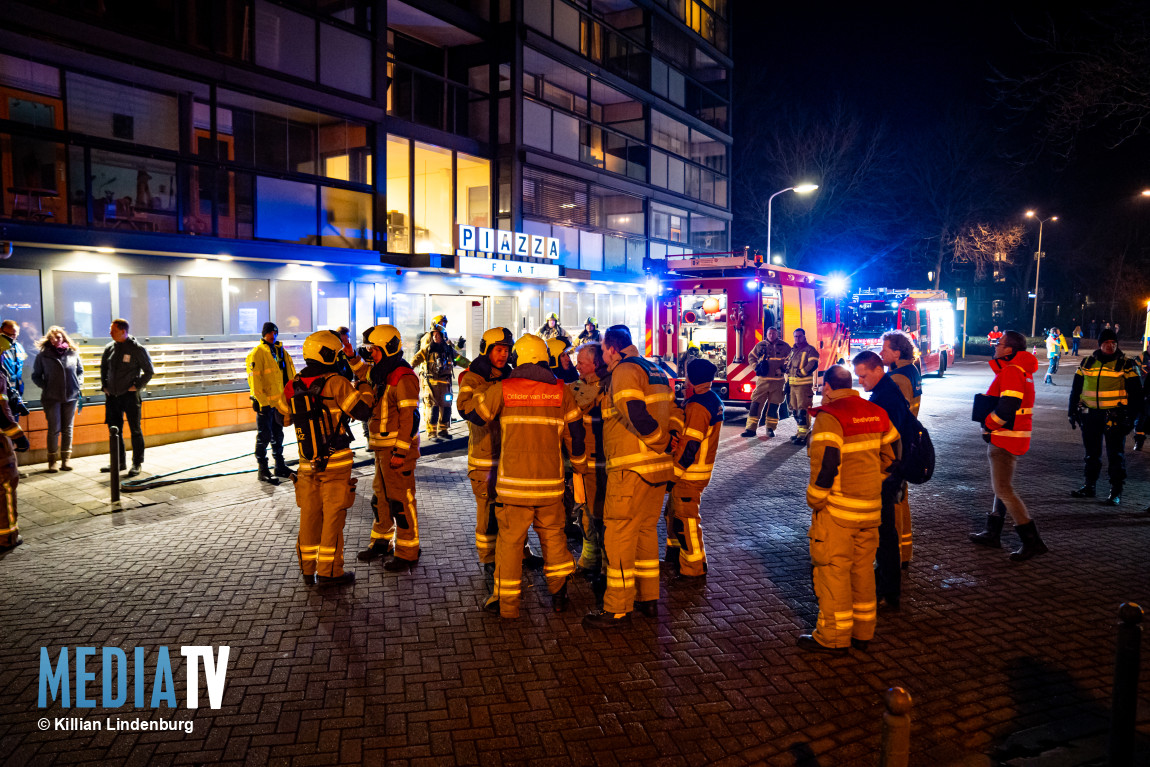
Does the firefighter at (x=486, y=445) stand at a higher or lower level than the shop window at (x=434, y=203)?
lower

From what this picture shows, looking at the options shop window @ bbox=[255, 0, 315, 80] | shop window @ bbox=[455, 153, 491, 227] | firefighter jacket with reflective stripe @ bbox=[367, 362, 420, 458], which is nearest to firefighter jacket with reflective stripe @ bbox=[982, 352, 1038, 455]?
firefighter jacket with reflective stripe @ bbox=[367, 362, 420, 458]

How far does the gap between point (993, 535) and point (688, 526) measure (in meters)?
3.23

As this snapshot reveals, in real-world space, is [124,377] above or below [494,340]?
below

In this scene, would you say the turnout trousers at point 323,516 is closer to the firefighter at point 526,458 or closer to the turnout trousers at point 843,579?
the firefighter at point 526,458

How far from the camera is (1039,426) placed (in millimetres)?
14438

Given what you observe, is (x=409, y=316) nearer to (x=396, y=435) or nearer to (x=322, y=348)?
(x=396, y=435)

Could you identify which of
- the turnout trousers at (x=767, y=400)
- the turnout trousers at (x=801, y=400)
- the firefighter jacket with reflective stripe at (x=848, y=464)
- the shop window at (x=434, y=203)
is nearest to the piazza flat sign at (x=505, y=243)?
the shop window at (x=434, y=203)

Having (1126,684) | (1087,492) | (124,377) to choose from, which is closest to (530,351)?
(1126,684)

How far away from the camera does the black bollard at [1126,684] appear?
118 inches

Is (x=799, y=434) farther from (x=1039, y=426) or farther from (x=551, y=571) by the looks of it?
(x=551, y=571)

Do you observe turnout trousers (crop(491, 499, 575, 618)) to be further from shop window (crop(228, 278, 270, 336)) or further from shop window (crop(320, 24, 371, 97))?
shop window (crop(320, 24, 371, 97))

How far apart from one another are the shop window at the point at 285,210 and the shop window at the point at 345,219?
1.04ft

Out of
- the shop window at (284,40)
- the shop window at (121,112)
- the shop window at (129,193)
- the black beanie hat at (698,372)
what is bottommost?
the black beanie hat at (698,372)

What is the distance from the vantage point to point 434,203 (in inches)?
792
